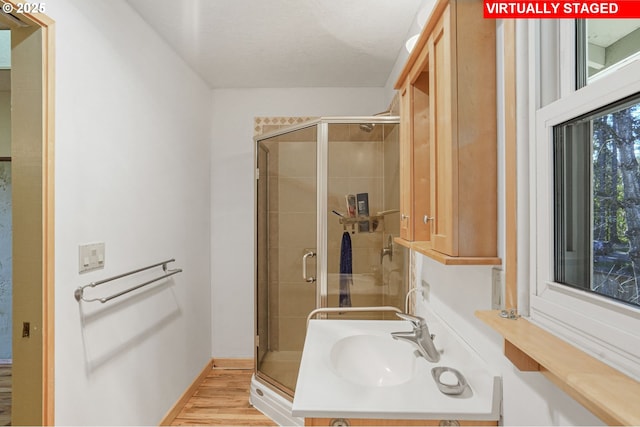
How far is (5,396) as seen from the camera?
7.21 ft

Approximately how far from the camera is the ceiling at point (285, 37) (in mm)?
1829

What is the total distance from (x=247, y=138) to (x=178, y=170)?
826mm

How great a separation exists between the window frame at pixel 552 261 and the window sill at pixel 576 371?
3 cm

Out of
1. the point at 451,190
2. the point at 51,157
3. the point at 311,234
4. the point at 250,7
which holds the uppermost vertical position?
the point at 250,7

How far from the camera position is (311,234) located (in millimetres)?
2299

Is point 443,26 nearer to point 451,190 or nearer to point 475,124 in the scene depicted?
point 475,124

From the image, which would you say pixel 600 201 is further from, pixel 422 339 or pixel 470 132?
pixel 422 339

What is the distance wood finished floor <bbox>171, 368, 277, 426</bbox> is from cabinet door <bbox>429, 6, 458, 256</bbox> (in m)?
1.95

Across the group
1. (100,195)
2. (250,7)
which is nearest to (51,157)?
(100,195)

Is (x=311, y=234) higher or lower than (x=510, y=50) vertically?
lower

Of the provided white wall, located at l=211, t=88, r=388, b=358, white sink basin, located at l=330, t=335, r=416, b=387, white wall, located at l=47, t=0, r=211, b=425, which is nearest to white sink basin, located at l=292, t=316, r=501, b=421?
white sink basin, located at l=330, t=335, r=416, b=387

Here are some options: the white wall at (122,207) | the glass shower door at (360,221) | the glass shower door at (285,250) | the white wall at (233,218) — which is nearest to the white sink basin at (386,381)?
the glass shower door at (360,221)

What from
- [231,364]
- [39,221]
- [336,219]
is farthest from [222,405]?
→ [39,221]

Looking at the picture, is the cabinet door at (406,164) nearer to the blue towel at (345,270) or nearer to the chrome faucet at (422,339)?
the chrome faucet at (422,339)
